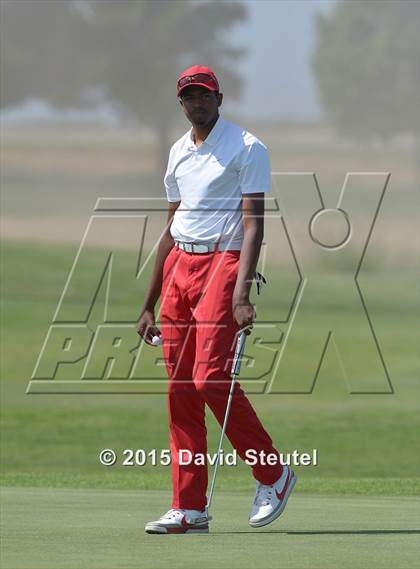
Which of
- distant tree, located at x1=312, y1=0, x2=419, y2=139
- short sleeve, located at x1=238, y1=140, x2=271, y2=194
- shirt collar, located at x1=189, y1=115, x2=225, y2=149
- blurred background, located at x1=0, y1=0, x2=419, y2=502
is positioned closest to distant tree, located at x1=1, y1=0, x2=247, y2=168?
blurred background, located at x1=0, y1=0, x2=419, y2=502

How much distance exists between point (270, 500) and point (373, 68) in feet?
47.5

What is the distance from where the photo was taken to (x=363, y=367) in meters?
18.6

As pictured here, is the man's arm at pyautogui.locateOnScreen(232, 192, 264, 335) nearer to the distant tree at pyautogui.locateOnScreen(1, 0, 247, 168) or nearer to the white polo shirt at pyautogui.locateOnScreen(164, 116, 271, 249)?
the white polo shirt at pyautogui.locateOnScreen(164, 116, 271, 249)

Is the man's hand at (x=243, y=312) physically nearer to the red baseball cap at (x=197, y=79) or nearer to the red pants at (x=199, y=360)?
the red pants at (x=199, y=360)

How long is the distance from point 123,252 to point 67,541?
1413 cm

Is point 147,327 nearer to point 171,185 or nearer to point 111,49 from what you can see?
point 171,185

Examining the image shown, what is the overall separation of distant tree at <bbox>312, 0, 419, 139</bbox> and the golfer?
44.5ft

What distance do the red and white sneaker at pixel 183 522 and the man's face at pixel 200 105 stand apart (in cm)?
148

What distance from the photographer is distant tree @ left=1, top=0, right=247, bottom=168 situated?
19.9 m

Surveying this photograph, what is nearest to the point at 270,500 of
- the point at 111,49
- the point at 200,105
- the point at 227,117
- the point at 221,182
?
the point at 221,182

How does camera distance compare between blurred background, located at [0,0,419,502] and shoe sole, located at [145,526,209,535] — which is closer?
shoe sole, located at [145,526,209,535]

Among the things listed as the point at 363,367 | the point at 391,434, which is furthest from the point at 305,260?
the point at 391,434

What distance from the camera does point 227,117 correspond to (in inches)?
737

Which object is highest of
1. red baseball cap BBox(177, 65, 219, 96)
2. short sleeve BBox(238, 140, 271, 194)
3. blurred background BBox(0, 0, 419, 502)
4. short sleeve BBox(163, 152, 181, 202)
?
red baseball cap BBox(177, 65, 219, 96)
